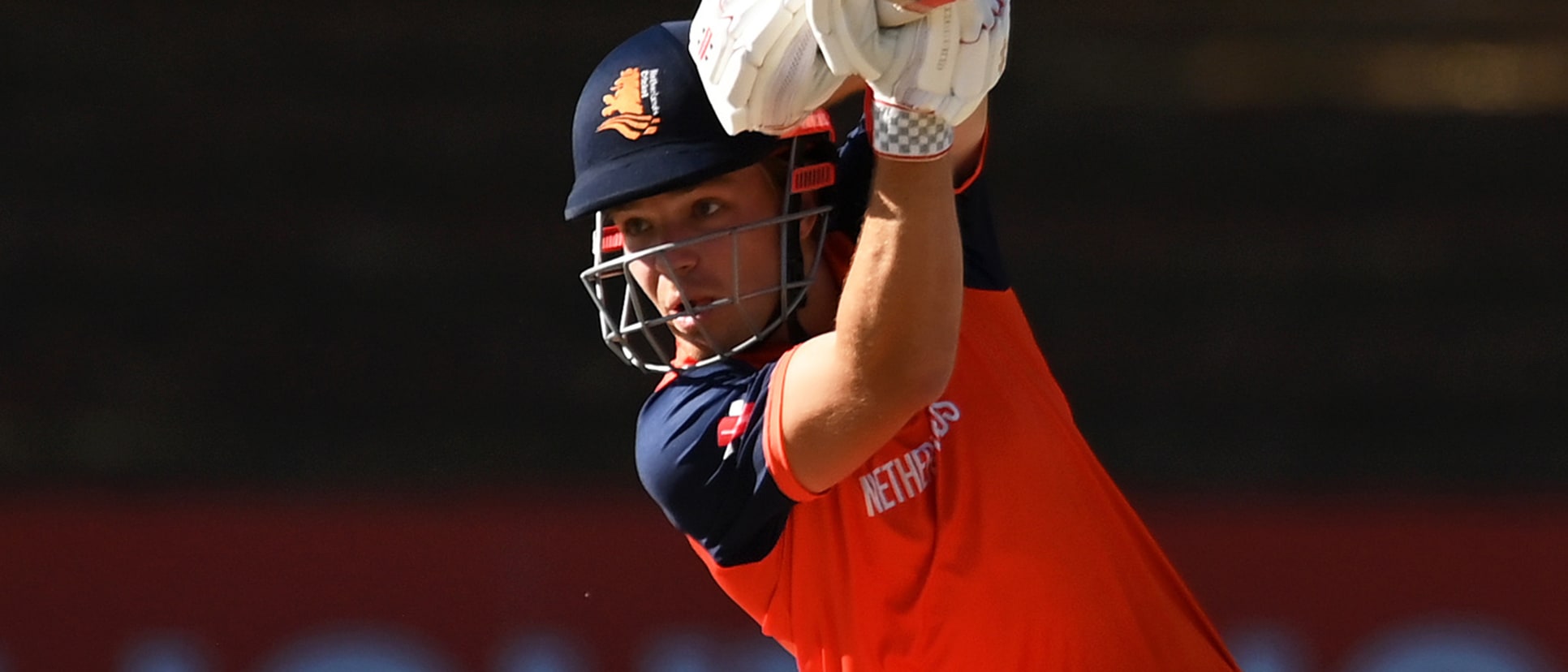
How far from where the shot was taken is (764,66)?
154 centimetres

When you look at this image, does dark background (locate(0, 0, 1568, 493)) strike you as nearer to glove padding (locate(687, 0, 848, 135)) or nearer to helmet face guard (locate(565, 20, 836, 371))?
helmet face guard (locate(565, 20, 836, 371))

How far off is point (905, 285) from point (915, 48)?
0.61 feet

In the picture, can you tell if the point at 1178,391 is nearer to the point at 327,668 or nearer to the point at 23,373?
the point at 327,668

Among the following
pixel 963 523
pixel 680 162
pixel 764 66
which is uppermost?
pixel 764 66

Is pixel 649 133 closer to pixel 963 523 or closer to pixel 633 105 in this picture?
pixel 633 105

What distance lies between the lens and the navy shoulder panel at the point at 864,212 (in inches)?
74.6

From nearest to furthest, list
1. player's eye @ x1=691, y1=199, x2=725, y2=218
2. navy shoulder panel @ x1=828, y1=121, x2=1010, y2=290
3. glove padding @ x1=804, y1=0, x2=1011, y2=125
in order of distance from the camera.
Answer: glove padding @ x1=804, y1=0, x2=1011, y2=125
player's eye @ x1=691, y1=199, x2=725, y2=218
navy shoulder panel @ x1=828, y1=121, x2=1010, y2=290

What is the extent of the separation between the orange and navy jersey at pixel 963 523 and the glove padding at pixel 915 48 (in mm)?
318

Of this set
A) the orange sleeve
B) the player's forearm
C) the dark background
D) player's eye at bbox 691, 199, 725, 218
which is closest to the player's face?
player's eye at bbox 691, 199, 725, 218

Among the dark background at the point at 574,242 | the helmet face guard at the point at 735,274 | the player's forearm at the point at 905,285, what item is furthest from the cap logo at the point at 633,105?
the dark background at the point at 574,242

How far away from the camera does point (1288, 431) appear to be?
168 inches

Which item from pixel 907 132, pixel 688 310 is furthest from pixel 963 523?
pixel 907 132

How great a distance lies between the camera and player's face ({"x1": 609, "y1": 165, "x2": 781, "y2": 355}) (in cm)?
178

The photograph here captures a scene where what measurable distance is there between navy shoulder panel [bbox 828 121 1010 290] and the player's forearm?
0.32 m
